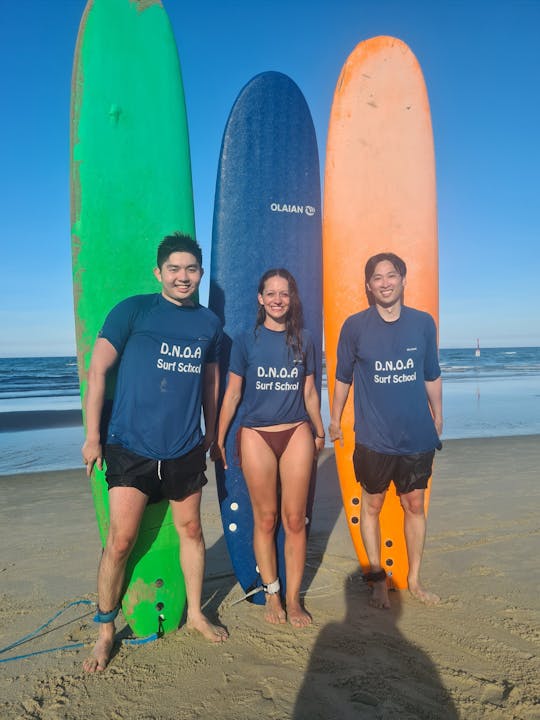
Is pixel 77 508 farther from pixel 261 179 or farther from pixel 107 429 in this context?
pixel 261 179

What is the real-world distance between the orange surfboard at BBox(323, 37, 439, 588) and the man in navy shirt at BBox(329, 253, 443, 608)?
46 centimetres

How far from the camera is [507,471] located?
531 cm

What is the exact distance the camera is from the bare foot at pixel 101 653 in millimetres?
2016

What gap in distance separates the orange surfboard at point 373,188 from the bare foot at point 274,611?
71 centimetres

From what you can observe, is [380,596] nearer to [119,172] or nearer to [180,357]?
[180,357]

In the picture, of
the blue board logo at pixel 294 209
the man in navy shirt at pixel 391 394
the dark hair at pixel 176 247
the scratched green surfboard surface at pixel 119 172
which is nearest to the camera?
the dark hair at pixel 176 247

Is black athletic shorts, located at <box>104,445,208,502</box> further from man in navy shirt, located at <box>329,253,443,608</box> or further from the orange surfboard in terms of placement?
the orange surfboard

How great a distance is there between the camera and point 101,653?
6.74 ft

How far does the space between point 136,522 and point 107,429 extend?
424 mm

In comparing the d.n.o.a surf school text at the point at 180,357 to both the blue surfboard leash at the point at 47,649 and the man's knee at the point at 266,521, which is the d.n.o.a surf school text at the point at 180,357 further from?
the blue surfboard leash at the point at 47,649

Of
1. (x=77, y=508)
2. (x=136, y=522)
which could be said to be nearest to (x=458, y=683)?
(x=136, y=522)

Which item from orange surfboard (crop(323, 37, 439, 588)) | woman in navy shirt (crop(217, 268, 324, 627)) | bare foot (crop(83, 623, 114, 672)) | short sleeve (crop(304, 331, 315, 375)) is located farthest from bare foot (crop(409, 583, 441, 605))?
bare foot (crop(83, 623, 114, 672))

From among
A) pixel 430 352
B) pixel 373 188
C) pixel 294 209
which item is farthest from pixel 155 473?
pixel 373 188

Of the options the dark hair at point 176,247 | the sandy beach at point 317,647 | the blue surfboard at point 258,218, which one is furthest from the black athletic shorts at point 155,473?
the dark hair at point 176,247
